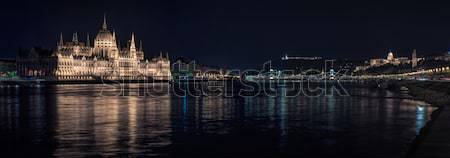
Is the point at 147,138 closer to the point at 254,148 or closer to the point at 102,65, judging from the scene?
the point at 254,148

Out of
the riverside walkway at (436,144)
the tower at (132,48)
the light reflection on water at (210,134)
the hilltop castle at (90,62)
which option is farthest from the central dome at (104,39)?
the riverside walkway at (436,144)

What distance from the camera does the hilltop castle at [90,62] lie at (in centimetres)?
15062

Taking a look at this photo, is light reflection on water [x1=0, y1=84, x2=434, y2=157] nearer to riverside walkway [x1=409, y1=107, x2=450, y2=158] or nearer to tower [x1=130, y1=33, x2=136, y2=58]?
riverside walkway [x1=409, y1=107, x2=450, y2=158]

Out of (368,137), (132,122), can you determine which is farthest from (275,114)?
(368,137)

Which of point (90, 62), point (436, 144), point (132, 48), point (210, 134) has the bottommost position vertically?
point (210, 134)

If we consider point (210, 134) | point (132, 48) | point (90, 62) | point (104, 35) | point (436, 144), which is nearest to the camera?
point (436, 144)

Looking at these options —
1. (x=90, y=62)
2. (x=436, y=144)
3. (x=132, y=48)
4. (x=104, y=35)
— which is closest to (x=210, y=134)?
(x=436, y=144)

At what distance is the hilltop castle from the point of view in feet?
494

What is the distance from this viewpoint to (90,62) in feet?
525

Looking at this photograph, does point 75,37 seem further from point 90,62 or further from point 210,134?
point 210,134

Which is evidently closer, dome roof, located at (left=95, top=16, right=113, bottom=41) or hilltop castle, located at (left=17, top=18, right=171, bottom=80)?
hilltop castle, located at (left=17, top=18, right=171, bottom=80)

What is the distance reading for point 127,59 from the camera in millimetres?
181125

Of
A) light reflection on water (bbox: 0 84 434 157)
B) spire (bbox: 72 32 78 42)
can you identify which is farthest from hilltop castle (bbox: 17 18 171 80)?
light reflection on water (bbox: 0 84 434 157)

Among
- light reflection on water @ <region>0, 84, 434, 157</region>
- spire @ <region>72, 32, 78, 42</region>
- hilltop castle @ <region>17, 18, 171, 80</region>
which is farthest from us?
spire @ <region>72, 32, 78, 42</region>
